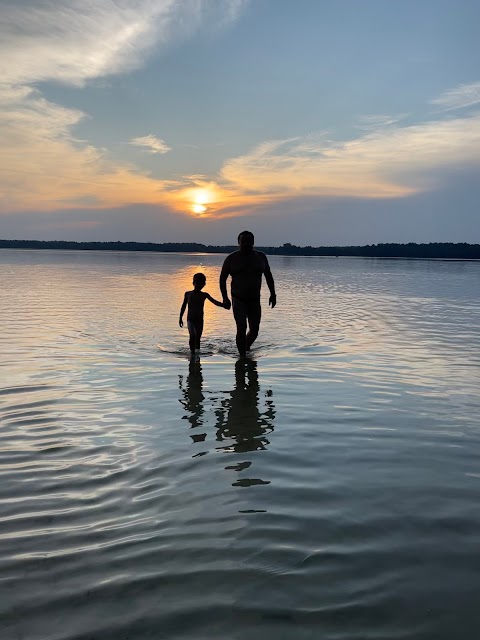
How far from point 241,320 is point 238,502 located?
22.6 feet

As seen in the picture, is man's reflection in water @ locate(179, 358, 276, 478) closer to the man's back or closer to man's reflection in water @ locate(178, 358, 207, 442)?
man's reflection in water @ locate(178, 358, 207, 442)

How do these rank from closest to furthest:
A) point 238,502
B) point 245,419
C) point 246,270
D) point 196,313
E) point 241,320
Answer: point 238,502 → point 245,419 → point 246,270 → point 241,320 → point 196,313

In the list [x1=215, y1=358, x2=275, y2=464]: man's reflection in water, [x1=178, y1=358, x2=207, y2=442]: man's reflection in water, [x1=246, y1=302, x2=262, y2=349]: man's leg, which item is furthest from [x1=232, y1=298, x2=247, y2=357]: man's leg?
[x1=215, y1=358, x2=275, y2=464]: man's reflection in water

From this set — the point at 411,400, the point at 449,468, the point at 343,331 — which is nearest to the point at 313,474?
the point at 449,468

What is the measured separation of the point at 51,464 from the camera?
4.77m

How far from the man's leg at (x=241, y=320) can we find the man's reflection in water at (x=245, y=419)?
205 centimetres

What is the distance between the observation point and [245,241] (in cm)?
1030

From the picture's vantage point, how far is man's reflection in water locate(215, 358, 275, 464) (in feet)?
18.0

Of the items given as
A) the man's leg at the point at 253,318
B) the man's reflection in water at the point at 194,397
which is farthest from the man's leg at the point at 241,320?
the man's reflection in water at the point at 194,397

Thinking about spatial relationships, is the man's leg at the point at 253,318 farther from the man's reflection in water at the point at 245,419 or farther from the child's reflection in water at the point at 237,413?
the man's reflection in water at the point at 245,419

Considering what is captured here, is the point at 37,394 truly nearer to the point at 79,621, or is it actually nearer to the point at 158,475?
the point at 158,475

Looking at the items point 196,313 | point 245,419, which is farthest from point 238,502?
point 196,313

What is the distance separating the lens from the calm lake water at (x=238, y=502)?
2.70m

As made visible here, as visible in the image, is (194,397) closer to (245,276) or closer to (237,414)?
(237,414)
